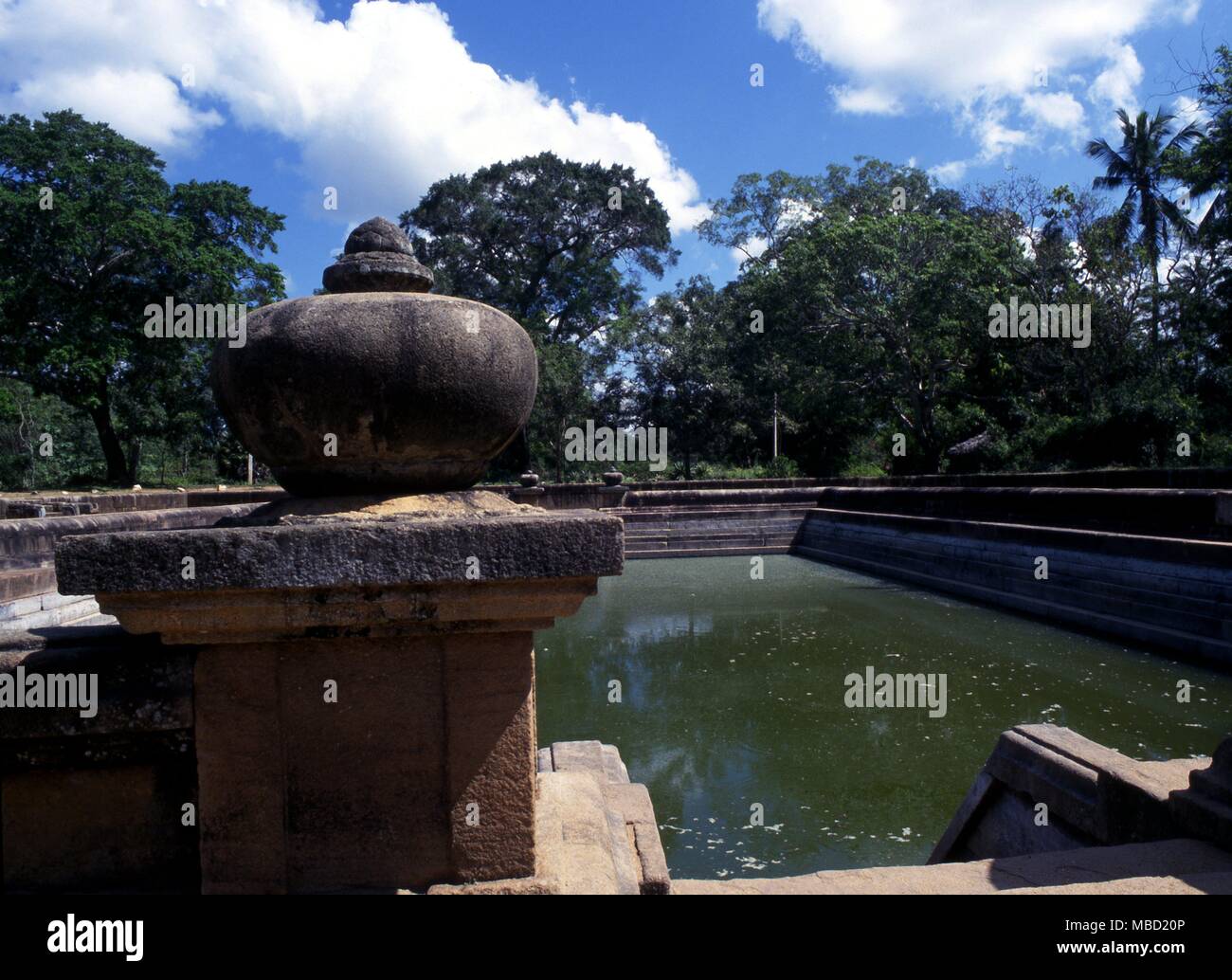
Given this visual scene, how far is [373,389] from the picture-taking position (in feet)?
5.19

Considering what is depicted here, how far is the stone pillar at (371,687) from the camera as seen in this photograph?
4.46 feet

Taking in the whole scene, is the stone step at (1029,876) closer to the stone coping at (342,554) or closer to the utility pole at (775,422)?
the stone coping at (342,554)

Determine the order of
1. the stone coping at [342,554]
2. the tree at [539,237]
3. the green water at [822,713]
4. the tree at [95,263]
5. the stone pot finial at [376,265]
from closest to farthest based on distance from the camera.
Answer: the stone coping at [342,554], the stone pot finial at [376,265], the green water at [822,713], the tree at [95,263], the tree at [539,237]

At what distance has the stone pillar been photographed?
1.36 meters

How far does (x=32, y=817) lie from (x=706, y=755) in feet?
11.5

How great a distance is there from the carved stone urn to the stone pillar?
20 centimetres

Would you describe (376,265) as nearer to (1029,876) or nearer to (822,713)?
(1029,876)

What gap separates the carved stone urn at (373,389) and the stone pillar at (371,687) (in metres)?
0.20

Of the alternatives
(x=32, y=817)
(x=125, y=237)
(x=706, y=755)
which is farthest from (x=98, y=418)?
(x=32, y=817)

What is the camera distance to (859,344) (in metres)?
20.6

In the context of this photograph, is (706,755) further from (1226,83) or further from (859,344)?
(859,344)

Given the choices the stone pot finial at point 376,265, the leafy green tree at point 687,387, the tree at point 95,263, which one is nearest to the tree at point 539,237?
the leafy green tree at point 687,387

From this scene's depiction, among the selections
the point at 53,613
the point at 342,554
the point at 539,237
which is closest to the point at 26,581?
the point at 53,613

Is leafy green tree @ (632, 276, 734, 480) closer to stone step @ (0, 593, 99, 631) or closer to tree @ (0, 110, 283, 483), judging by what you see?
tree @ (0, 110, 283, 483)
